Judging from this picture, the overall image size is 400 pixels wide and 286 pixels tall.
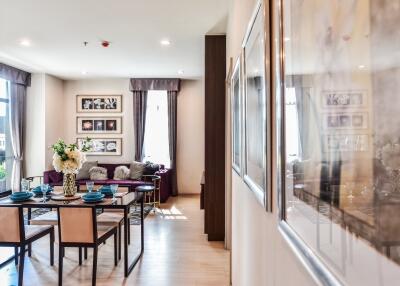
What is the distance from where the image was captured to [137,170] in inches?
283

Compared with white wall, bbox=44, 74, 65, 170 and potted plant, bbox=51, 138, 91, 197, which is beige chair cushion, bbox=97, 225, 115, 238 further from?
white wall, bbox=44, 74, 65, 170

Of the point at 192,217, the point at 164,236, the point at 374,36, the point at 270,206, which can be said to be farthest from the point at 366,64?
the point at 192,217

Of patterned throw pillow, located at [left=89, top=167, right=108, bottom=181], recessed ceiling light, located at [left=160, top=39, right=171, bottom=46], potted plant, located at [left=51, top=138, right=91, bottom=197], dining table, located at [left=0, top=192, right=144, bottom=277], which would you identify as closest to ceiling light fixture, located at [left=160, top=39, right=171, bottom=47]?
recessed ceiling light, located at [left=160, top=39, right=171, bottom=46]

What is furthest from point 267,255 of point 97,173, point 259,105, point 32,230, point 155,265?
point 97,173

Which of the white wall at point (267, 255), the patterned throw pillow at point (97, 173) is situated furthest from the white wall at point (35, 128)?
the white wall at point (267, 255)

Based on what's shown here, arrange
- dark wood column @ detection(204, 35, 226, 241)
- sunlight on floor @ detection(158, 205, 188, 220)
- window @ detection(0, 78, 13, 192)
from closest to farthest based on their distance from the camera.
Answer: dark wood column @ detection(204, 35, 226, 241) → sunlight on floor @ detection(158, 205, 188, 220) → window @ detection(0, 78, 13, 192)

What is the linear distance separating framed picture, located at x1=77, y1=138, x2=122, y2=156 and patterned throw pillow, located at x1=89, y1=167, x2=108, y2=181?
748 millimetres

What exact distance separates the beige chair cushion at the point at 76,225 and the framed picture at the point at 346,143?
2700 millimetres

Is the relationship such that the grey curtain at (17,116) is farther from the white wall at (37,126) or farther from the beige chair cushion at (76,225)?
the beige chair cushion at (76,225)

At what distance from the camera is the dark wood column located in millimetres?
4352

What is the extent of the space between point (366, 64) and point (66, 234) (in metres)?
3.09

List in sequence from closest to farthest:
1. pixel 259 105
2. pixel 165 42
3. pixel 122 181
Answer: pixel 259 105
pixel 165 42
pixel 122 181

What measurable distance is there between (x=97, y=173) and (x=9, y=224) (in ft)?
14.2

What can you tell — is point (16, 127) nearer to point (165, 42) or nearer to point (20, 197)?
point (165, 42)
